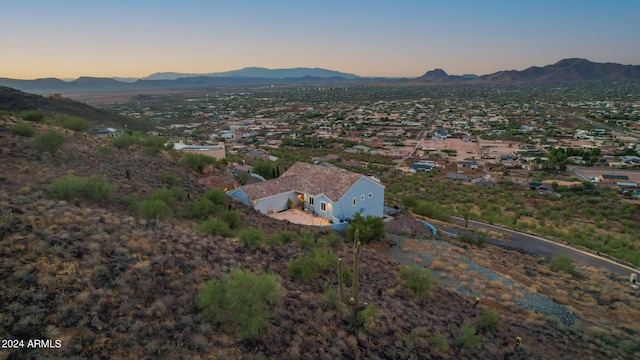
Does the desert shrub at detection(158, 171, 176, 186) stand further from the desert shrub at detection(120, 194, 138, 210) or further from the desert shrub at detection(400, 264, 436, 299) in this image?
the desert shrub at detection(400, 264, 436, 299)

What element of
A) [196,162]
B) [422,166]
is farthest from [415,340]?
[422,166]

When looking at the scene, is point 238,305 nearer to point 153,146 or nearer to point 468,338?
point 468,338

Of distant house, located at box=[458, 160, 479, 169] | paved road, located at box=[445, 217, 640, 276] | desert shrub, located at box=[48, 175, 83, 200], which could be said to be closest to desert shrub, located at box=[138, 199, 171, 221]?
desert shrub, located at box=[48, 175, 83, 200]

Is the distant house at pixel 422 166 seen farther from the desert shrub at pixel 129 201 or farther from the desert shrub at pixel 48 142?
the desert shrub at pixel 48 142

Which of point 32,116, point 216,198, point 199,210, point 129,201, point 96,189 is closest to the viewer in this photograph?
point 96,189

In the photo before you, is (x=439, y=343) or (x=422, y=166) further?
(x=422, y=166)
